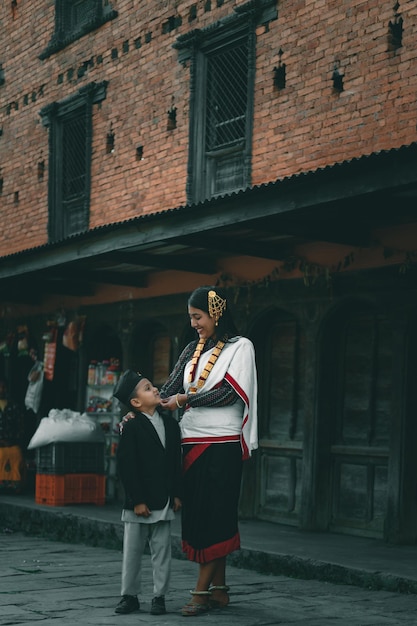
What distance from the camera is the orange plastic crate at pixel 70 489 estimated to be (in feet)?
43.2

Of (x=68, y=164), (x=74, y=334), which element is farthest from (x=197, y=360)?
(x=68, y=164)

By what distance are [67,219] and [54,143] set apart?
1.26m

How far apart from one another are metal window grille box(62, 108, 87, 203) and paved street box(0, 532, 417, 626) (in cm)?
806

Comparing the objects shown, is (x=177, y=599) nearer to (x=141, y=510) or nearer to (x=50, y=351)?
(x=141, y=510)

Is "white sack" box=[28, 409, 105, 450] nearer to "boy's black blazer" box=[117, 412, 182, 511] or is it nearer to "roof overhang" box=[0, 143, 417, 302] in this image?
"roof overhang" box=[0, 143, 417, 302]

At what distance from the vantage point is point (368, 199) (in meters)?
8.18

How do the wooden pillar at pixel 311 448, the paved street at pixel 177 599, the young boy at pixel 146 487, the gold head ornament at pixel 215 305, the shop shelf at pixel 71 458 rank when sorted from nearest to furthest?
1. the paved street at pixel 177 599
2. the young boy at pixel 146 487
3. the gold head ornament at pixel 215 305
4. the wooden pillar at pixel 311 448
5. the shop shelf at pixel 71 458

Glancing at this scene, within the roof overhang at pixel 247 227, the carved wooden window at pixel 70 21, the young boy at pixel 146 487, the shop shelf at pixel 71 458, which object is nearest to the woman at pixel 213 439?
the young boy at pixel 146 487

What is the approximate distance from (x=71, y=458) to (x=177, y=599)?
6.17 meters

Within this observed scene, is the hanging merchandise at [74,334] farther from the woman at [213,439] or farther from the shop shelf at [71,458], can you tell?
the woman at [213,439]

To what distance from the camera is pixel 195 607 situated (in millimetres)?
6766

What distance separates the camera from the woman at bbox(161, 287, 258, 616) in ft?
22.5

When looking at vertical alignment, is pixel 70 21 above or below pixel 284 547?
above

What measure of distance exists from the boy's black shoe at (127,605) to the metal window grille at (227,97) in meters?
7.30
